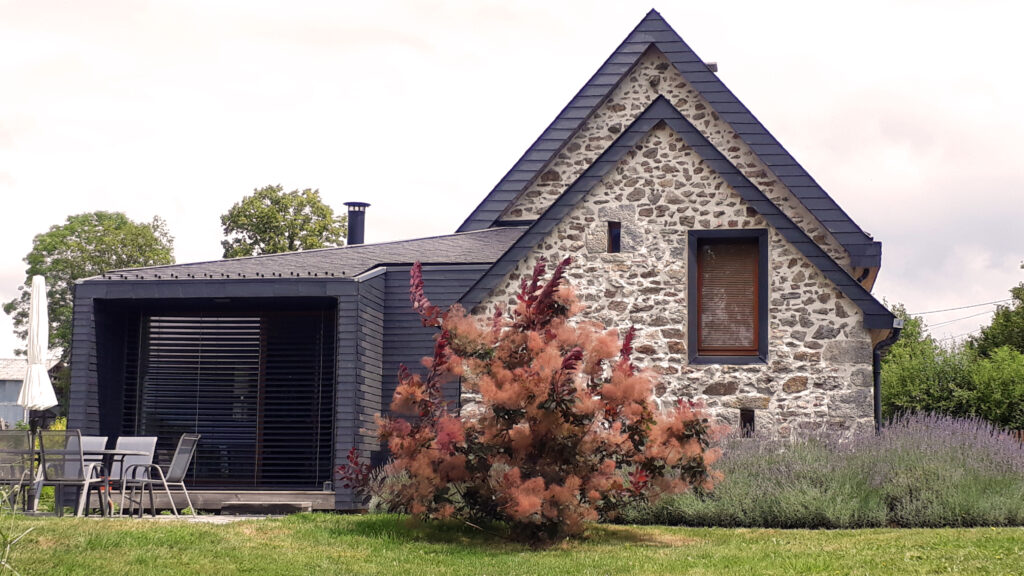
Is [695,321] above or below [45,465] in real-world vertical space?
above

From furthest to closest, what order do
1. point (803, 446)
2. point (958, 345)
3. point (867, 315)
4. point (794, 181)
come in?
1. point (958, 345)
2. point (794, 181)
3. point (867, 315)
4. point (803, 446)

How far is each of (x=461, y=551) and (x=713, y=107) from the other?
9013mm

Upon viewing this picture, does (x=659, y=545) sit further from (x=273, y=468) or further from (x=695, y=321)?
(x=273, y=468)

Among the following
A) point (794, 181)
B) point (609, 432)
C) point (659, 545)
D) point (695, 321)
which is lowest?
point (659, 545)

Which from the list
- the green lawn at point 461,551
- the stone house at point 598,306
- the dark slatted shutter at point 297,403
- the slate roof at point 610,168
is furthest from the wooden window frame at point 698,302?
the dark slatted shutter at point 297,403

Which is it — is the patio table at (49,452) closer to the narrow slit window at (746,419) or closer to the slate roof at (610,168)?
the slate roof at (610,168)

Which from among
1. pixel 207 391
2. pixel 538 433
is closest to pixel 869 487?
pixel 538 433

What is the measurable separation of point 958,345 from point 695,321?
1355cm

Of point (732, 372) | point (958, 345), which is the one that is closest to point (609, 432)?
point (732, 372)

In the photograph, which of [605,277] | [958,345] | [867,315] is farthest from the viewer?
[958,345]

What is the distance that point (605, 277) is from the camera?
46.8 ft

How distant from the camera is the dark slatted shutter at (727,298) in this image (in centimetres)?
1401

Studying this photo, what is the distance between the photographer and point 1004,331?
126 feet

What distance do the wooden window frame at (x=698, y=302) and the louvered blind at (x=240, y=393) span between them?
4.97 meters
